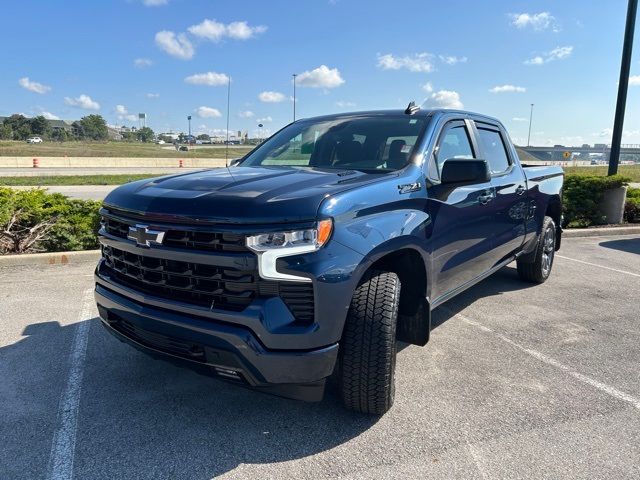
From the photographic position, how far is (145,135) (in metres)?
119

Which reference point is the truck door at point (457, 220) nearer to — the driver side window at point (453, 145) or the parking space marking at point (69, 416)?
the driver side window at point (453, 145)

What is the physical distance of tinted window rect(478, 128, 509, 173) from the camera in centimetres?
436

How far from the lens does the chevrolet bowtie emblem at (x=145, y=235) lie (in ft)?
8.27

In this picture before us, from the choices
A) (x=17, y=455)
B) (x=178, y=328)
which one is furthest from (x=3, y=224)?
(x=178, y=328)

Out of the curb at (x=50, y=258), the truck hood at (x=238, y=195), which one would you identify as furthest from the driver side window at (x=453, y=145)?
the curb at (x=50, y=258)

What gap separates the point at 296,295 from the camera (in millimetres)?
2299

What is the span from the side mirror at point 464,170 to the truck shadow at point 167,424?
1616mm

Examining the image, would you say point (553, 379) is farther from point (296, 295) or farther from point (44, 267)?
point (44, 267)

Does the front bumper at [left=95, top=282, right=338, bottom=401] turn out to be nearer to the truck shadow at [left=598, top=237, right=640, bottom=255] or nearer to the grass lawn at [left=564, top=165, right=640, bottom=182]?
the truck shadow at [left=598, top=237, right=640, bottom=255]

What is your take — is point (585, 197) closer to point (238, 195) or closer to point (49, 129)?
point (238, 195)

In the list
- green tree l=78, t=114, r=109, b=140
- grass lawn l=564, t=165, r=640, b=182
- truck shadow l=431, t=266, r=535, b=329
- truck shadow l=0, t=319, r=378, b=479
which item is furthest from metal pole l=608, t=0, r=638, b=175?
green tree l=78, t=114, r=109, b=140

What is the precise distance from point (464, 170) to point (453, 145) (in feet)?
2.44

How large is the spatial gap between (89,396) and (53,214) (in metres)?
4.63

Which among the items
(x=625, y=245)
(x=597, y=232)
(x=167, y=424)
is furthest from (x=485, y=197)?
(x=597, y=232)
